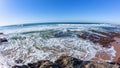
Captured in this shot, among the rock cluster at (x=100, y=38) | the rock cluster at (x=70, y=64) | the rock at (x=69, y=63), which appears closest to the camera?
the rock cluster at (x=70, y=64)

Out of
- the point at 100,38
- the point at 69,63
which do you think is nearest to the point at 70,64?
the point at 69,63

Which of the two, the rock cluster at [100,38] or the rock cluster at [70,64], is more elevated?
the rock cluster at [70,64]

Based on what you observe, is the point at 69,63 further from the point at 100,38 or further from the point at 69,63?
the point at 100,38

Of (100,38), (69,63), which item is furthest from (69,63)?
(100,38)

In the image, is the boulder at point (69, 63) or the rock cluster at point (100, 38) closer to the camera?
the boulder at point (69, 63)

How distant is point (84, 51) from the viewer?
12.2 metres

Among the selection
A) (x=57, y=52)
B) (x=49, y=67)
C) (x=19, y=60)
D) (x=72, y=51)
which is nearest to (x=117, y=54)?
(x=72, y=51)

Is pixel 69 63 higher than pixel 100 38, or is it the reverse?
pixel 69 63

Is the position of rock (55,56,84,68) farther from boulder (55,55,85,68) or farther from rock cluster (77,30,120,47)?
rock cluster (77,30,120,47)

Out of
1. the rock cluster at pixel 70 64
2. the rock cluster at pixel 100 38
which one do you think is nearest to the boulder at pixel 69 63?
the rock cluster at pixel 70 64

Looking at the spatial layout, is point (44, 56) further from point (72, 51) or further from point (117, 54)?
point (117, 54)

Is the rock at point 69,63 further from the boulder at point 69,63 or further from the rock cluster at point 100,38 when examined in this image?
the rock cluster at point 100,38

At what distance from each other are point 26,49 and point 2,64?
3.65 m

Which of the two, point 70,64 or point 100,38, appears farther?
point 100,38
